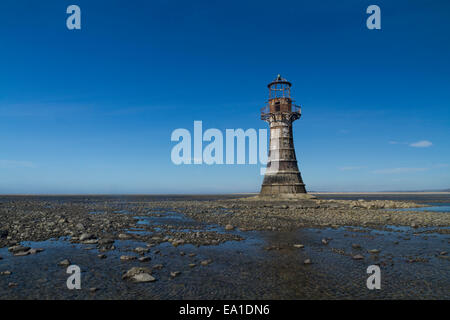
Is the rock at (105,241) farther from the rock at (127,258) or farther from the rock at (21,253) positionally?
the rock at (127,258)

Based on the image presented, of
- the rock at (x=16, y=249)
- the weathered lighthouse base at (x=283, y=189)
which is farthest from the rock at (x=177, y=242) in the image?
the weathered lighthouse base at (x=283, y=189)

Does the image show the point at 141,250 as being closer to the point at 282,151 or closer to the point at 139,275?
the point at 139,275

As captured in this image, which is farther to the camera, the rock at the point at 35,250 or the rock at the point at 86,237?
the rock at the point at 86,237

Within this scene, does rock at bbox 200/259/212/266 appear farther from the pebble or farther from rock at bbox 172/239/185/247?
the pebble

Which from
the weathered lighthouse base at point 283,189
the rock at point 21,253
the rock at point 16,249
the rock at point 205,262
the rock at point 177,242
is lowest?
the rock at point 177,242

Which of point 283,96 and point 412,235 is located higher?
point 283,96

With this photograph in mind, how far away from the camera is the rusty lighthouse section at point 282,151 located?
145ft

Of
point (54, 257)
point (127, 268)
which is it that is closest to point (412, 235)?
point (127, 268)

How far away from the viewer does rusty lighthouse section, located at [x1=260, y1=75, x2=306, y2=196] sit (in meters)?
44.2

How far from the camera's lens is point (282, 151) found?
147 feet

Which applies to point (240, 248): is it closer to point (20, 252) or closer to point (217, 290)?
point (217, 290)

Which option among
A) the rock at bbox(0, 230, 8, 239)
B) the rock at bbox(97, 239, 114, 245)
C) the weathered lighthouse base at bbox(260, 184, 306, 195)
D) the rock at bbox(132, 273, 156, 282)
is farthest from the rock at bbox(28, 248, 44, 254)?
the weathered lighthouse base at bbox(260, 184, 306, 195)
